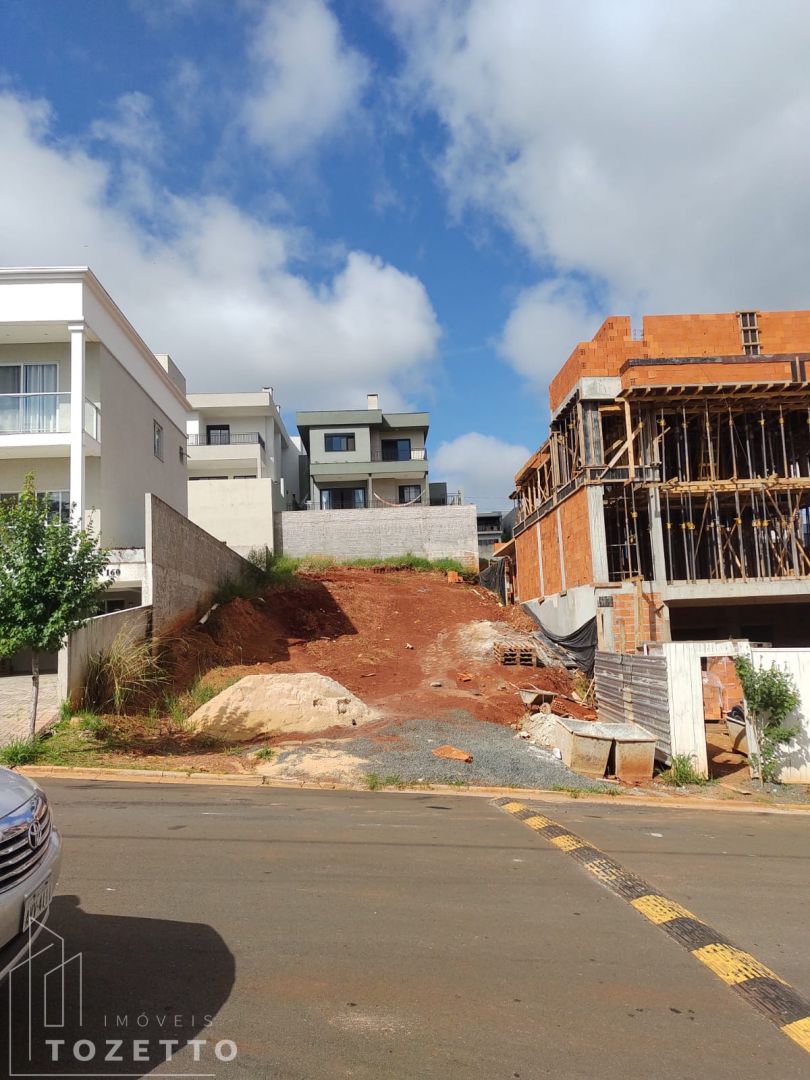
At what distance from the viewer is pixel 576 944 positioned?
4.82 meters

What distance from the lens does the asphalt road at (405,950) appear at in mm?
3506

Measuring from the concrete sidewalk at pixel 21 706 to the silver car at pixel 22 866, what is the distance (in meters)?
9.58

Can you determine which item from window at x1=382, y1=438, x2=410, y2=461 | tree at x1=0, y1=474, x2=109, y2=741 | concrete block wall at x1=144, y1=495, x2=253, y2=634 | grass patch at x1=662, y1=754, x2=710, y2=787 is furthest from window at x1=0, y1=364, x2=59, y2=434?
window at x1=382, y1=438, x2=410, y2=461

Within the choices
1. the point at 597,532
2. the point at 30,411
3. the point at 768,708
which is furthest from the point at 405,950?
the point at 30,411

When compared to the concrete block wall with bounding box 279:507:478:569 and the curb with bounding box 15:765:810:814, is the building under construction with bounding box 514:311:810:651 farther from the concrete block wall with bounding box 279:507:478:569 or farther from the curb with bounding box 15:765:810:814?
the concrete block wall with bounding box 279:507:478:569

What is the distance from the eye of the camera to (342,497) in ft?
146

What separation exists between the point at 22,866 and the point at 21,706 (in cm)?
1173

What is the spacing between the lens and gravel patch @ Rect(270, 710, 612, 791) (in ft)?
37.9

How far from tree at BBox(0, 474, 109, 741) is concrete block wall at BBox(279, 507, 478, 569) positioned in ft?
83.2

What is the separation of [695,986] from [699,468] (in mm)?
19739

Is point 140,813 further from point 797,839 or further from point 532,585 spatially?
point 532,585

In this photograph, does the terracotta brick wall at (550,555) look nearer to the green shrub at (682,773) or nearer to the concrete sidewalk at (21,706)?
the green shrub at (682,773)

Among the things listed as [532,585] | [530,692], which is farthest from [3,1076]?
[532,585]

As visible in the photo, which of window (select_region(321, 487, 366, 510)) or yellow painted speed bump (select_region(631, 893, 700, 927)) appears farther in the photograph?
window (select_region(321, 487, 366, 510))
